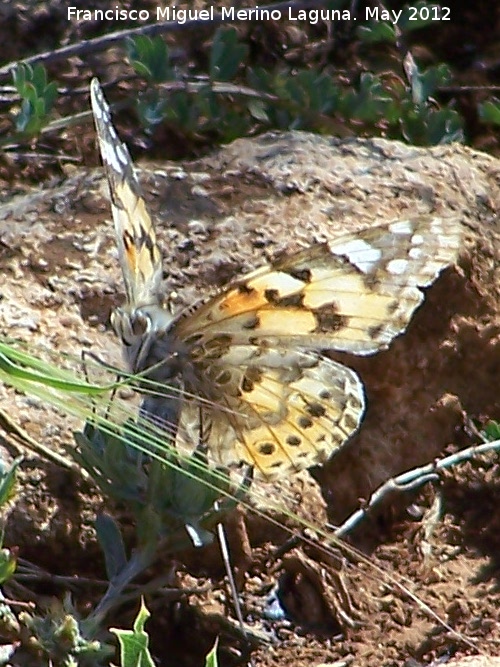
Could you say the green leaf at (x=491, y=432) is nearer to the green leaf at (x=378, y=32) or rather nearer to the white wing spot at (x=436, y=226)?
the white wing spot at (x=436, y=226)

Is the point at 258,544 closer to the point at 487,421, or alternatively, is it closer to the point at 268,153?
the point at 487,421

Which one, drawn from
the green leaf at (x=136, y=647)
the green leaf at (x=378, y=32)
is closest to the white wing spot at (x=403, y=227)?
the green leaf at (x=136, y=647)

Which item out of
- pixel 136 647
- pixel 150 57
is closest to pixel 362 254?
pixel 136 647

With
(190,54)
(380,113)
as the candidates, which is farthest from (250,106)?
(190,54)

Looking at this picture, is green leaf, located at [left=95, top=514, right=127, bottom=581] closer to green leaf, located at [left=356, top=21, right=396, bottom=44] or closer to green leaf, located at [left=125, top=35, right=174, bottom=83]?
green leaf, located at [left=125, top=35, right=174, bottom=83]

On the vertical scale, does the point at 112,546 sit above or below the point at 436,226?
below

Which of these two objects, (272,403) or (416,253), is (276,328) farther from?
(416,253)

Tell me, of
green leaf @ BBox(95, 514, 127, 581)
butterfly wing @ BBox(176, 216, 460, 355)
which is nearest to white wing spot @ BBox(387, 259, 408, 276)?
butterfly wing @ BBox(176, 216, 460, 355)
